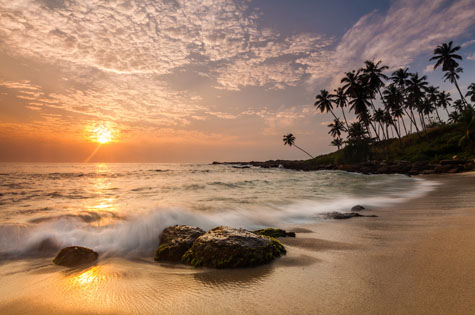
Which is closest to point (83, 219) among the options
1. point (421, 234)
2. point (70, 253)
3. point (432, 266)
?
point (70, 253)

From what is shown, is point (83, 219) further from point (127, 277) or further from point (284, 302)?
point (284, 302)

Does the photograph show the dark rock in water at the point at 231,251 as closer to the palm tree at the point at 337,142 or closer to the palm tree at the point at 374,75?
the palm tree at the point at 374,75

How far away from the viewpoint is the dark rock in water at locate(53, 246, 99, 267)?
13.8 feet

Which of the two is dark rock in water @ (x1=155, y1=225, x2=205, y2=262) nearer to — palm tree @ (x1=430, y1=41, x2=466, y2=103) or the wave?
the wave

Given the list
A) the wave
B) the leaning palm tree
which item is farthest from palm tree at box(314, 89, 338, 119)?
the wave

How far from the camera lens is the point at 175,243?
15.2 feet

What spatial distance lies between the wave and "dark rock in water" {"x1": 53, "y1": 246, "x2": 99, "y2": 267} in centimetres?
53

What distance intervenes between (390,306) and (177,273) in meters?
2.84


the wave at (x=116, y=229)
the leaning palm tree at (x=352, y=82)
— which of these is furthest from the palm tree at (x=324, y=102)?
the wave at (x=116, y=229)

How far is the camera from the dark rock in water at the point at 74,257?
419 cm

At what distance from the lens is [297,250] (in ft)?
15.0

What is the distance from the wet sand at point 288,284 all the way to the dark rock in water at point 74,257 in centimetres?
18

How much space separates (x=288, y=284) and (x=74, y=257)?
3.86 m

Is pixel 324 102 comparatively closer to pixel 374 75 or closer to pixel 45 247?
pixel 374 75
